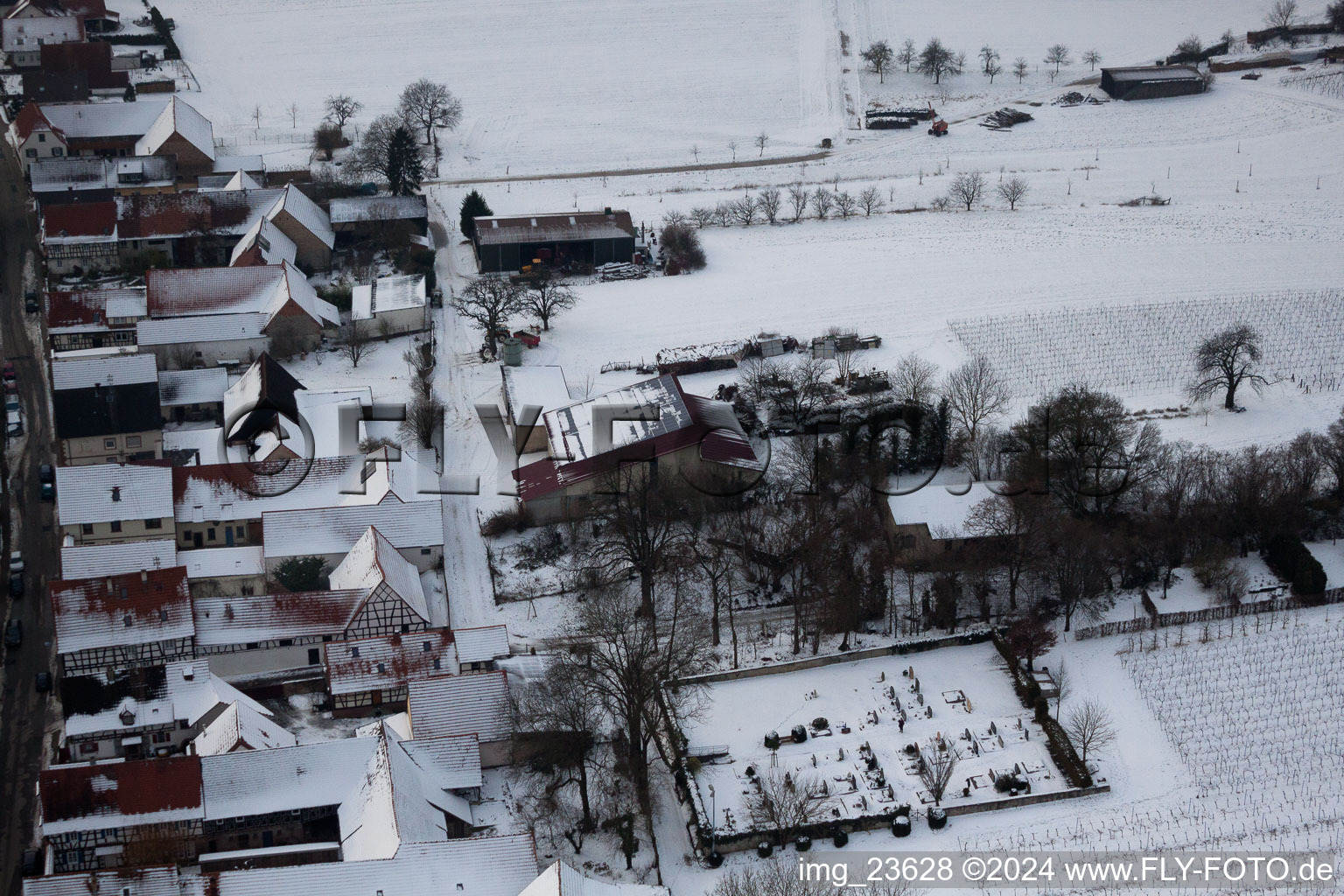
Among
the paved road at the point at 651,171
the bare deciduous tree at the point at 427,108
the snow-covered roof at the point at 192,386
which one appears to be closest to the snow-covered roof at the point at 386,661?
the snow-covered roof at the point at 192,386

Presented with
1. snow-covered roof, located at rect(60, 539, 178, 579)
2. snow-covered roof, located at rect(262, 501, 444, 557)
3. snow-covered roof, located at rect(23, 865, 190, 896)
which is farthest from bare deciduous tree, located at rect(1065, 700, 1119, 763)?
snow-covered roof, located at rect(60, 539, 178, 579)

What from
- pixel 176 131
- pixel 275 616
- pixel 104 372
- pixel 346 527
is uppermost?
pixel 176 131

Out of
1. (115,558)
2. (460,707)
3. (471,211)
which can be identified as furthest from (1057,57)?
(115,558)

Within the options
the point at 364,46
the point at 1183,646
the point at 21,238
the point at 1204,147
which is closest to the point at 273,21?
the point at 364,46

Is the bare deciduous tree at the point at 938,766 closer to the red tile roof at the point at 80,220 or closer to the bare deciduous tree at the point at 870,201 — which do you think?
the bare deciduous tree at the point at 870,201

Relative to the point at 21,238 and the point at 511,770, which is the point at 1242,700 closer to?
the point at 511,770

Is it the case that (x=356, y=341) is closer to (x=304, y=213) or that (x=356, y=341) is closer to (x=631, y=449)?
(x=304, y=213)
